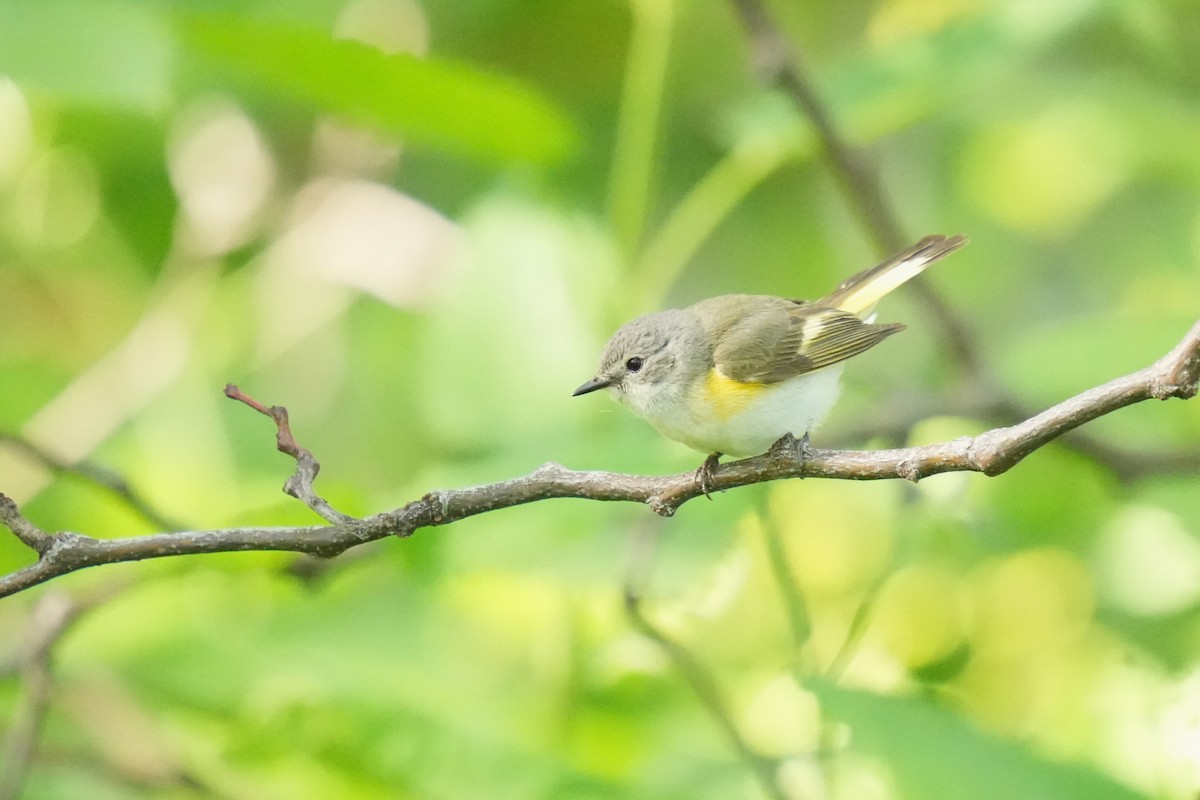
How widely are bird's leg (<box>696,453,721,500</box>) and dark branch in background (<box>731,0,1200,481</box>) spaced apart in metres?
0.95

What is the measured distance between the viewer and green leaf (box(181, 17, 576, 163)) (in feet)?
10.4

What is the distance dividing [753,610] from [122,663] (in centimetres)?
185

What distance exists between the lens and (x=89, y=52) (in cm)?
258

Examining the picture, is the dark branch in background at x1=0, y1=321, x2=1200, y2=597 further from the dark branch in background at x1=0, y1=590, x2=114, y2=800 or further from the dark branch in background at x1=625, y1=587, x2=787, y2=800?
the dark branch in background at x1=0, y1=590, x2=114, y2=800

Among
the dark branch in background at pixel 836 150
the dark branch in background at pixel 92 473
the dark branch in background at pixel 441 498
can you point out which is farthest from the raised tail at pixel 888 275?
the dark branch in background at pixel 92 473

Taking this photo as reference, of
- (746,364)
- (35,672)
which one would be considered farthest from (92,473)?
(746,364)

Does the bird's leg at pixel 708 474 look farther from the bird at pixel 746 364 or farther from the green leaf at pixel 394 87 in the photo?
the green leaf at pixel 394 87

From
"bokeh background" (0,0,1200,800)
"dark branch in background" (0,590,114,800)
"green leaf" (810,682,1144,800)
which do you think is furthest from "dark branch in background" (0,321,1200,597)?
"dark branch in background" (0,590,114,800)

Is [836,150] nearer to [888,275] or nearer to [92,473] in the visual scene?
[888,275]

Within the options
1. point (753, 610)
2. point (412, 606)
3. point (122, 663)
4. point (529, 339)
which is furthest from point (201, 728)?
point (753, 610)

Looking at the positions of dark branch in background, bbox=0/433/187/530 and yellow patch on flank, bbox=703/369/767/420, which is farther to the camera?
yellow patch on flank, bbox=703/369/767/420

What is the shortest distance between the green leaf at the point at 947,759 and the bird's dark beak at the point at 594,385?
3.55 ft

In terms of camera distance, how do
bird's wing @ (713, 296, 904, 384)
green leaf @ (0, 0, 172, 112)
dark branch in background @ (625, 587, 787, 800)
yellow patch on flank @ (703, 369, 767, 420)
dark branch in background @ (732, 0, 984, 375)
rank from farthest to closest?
dark branch in background @ (732, 0, 984, 375)
bird's wing @ (713, 296, 904, 384)
yellow patch on flank @ (703, 369, 767, 420)
dark branch in background @ (625, 587, 787, 800)
green leaf @ (0, 0, 172, 112)

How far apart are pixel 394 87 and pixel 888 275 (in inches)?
54.2
